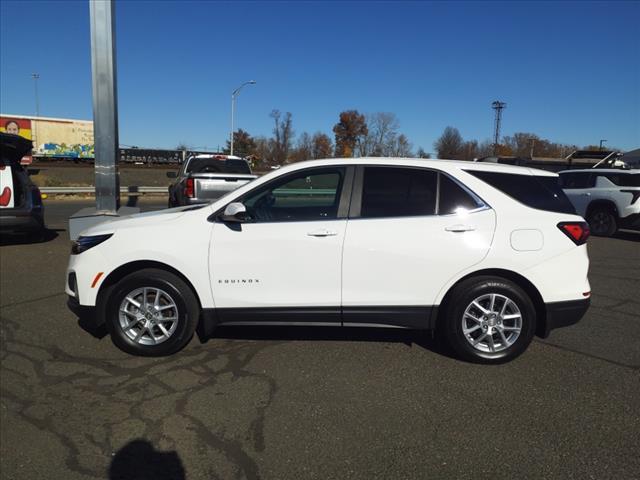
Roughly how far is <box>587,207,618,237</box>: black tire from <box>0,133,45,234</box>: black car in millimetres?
13054

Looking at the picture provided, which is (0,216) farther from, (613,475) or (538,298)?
(613,475)

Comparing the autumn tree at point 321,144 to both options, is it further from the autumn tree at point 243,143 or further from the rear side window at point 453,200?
the rear side window at point 453,200

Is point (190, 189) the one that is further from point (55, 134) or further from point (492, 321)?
point (55, 134)

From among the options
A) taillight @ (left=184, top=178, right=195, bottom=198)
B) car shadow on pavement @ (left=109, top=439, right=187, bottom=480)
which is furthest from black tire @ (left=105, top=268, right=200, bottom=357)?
taillight @ (left=184, top=178, right=195, bottom=198)

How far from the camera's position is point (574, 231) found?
4113mm

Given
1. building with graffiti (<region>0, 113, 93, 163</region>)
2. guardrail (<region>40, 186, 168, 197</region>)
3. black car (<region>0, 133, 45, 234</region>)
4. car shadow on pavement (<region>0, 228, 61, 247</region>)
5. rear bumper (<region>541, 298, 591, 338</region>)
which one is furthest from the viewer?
building with graffiti (<region>0, 113, 93, 163</region>)

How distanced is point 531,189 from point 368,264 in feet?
5.21

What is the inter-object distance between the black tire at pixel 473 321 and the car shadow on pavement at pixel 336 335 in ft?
1.37

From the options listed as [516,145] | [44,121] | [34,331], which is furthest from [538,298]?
[516,145]

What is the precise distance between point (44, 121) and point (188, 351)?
52.6 meters

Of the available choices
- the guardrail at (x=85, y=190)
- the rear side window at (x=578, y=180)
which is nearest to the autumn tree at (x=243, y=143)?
the guardrail at (x=85, y=190)

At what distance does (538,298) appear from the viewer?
13.5 feet

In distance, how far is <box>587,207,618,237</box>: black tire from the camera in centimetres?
1255

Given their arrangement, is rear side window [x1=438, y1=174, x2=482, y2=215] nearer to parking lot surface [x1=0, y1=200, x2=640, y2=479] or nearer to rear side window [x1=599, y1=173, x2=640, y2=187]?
parking lot surface [x1=0, y1=200, x2=640, y2=479]
